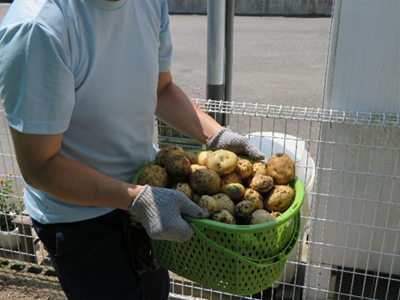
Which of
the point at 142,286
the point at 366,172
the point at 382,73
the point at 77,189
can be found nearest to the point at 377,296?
the point at 366,172

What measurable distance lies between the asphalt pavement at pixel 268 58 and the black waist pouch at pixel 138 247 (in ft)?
11.6

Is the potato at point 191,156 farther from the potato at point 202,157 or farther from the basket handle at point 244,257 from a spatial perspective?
the basket handle at point 244,257

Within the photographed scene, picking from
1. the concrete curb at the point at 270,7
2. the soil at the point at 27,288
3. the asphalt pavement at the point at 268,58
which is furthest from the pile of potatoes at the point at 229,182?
the concrete curb at the point at 270,7

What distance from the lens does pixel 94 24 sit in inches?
59.6

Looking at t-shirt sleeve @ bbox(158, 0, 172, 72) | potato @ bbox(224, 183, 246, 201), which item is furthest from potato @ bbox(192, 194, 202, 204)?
t-shirt sleeve @ bbox(158, 0, 172, 72)

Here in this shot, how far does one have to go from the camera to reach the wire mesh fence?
2424 millimetres

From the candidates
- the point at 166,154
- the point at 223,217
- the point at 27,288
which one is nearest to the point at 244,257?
the point at 223,217

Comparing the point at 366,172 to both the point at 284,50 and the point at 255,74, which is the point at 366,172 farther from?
the point at 284,50

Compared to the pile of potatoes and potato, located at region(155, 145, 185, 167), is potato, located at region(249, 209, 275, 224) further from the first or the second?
potato, located at region(155, 145, 185, 167)

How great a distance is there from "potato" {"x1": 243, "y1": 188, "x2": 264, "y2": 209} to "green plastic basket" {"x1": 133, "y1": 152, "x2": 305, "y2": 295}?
0.13 m

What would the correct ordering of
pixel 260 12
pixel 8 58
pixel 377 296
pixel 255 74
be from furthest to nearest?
pixel 260 12
pixel 255 74
pixel 377 296
pixel 8 58

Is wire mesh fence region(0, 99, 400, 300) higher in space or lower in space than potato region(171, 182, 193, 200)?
lower

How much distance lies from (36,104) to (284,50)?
9209 millimetres

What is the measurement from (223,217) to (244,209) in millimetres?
119
